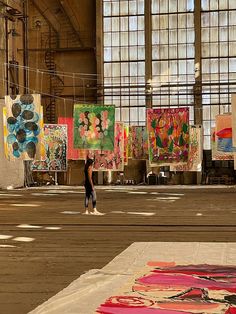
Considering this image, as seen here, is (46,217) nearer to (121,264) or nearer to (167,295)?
(121,264)

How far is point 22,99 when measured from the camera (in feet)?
94.2

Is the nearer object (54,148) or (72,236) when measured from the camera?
(72,236)

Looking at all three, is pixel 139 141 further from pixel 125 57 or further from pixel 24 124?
pixel 24 124

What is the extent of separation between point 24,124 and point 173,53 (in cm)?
2078

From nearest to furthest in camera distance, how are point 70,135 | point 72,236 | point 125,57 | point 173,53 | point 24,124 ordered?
point 72,236 → point 24,124 → point 70,135 → point 173,53 → point 125,57

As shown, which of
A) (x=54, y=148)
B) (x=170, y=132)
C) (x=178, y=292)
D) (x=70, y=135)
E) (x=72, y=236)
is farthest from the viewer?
(x=54, y=148)

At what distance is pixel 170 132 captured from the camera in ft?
115

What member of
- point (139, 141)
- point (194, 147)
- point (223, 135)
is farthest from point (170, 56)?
point (223, 135)

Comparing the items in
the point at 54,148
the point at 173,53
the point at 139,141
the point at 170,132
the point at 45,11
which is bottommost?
the point at 54,148

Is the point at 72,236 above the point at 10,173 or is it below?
below

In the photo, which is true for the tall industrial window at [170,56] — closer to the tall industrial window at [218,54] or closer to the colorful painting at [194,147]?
the tall industrial window at [218,54]

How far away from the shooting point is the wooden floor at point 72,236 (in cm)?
754

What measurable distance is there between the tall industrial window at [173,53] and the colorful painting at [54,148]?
9.82 metres

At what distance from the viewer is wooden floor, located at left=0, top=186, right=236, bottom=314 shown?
754cm
